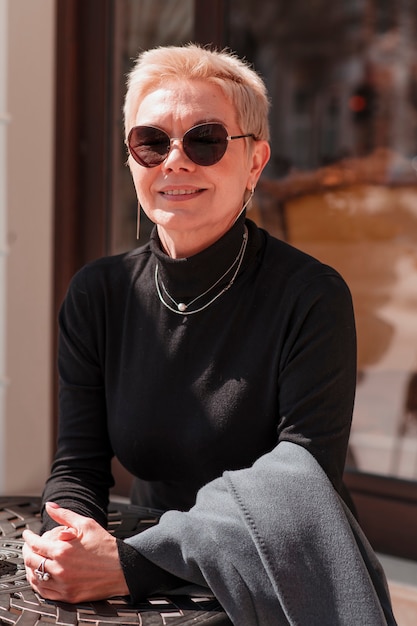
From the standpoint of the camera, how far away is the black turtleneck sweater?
1.60m

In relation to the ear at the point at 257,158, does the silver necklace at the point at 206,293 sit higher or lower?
lower

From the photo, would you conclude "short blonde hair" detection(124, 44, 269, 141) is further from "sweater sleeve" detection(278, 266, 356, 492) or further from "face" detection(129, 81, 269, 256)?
"sweater sleeve" detection(278, 266, 356, 492)

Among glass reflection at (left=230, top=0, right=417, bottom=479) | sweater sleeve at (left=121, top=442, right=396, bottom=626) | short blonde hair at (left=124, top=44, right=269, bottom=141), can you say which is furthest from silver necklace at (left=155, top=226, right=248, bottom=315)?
glass reflection at (left=230, top=0, right=417, bottom=479)

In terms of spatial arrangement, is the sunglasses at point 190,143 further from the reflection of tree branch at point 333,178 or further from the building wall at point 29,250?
the reflection of tree branch at point 333,178

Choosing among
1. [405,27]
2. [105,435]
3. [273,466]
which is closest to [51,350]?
[105,435]

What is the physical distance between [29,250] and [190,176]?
1.88m

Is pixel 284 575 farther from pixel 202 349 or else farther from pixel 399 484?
pixel 399 484

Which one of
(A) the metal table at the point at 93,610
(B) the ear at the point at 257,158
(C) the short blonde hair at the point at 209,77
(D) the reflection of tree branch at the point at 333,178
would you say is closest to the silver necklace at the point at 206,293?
(B) the ear at the point at 257,158

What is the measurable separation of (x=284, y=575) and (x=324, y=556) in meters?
0.07

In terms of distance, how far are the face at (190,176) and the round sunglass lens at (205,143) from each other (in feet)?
0.05

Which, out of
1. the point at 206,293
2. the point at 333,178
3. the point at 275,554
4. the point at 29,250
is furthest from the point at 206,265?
the point at 333,178

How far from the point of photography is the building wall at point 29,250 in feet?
11.1

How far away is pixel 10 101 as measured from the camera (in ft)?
11.0

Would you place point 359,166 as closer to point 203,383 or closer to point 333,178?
point 333,178
